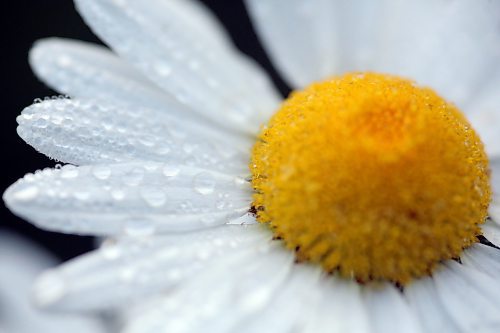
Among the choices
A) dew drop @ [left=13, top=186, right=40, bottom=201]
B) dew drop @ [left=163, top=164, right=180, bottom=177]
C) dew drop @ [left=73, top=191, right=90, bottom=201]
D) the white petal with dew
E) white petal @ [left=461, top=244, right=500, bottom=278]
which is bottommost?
dew drop @ [left=13, top=186, right=40, bottom=201]

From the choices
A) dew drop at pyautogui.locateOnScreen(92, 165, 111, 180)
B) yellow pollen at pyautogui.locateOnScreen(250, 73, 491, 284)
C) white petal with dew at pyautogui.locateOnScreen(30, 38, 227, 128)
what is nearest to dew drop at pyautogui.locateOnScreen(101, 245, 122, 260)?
dew drop at pyautogui.locateOnScreen(92, 165, 111, 180)

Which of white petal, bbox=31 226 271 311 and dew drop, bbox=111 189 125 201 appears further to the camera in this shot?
dew drop, bbox=111 189 125 201

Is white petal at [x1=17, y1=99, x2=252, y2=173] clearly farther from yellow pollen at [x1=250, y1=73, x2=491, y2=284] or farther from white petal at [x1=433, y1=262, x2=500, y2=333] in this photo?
white petal at [x1=433, y1=262, x2=500, y2=333]

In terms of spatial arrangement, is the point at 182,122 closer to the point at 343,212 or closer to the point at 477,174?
the point at 343,212

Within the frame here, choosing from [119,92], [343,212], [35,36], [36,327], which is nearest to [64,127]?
[119,92]

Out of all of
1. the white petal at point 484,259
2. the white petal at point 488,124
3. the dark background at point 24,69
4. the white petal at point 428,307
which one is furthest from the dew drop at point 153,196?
the dark background at point 24,69

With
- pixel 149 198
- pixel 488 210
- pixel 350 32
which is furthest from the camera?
pixel 350 32
